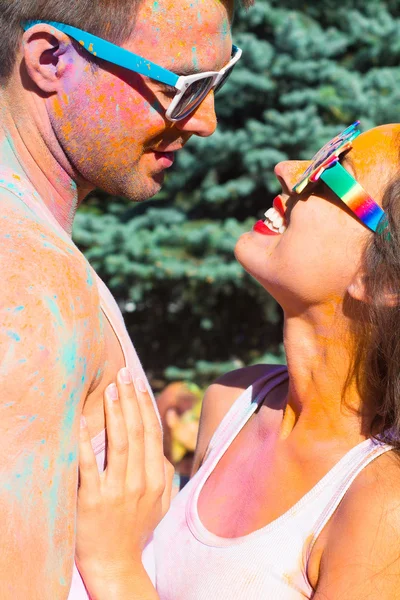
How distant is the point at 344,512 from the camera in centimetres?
197

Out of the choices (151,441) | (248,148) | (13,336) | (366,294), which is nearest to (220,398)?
(366,294)

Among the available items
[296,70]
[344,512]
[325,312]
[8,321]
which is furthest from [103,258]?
[8,321]

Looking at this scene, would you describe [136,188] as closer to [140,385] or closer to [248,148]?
[140,385]

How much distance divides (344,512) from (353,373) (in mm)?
532

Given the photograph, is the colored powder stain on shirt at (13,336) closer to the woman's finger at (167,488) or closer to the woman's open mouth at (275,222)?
the woman's finger at (167,488)

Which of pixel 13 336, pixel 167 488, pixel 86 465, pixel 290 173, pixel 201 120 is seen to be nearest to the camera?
pixel 13 336

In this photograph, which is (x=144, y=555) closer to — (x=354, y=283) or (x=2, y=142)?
(x=354, y=283)

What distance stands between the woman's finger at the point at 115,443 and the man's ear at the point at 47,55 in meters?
0.76

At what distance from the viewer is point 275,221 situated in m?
2.54

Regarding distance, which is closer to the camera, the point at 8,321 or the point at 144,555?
the point at 8,321

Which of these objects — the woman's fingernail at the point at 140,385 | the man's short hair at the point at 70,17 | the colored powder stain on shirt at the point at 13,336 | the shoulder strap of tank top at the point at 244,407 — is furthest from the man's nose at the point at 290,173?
the colored powder stain on shirt at the point at 13,336

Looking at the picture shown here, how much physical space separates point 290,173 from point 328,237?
1.01 ft

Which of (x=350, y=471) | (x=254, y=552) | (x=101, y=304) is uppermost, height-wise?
(x=101, y=304)

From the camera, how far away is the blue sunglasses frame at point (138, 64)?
184 centimetres
